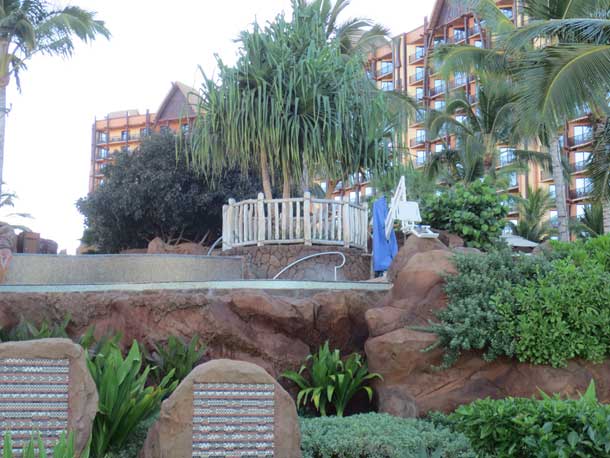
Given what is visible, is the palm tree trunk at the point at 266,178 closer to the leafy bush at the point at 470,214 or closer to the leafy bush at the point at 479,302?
the leafy bush at the point at 470,214

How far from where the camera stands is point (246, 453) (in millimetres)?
6672

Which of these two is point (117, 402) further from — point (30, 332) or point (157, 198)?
point (157, 198)

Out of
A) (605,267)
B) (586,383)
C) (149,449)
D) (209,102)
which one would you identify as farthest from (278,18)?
(149,449)

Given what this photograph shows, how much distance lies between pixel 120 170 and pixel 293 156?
9418 millimetres

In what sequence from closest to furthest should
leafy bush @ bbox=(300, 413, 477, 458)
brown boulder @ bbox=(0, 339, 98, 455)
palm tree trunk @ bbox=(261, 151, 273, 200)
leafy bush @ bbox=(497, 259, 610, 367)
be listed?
1. brown boulder @ bbox=(0, 339, 98, 455)
2. leafy bush @ bbox=(300, 413, 477, 458)
3. leafy bush @ bbox=(497, 259, 610, 367)
4. palm tree trunk @ bbox=(261, 151, 273, 200)

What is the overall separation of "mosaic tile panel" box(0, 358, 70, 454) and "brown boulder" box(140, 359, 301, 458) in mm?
820

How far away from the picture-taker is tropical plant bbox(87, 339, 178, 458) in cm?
748

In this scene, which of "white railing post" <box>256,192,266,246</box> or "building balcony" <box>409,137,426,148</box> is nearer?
"white railing post" <box>256,192,266,246</box>

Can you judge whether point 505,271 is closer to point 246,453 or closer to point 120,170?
point 246,453

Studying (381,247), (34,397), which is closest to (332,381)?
(381,247)

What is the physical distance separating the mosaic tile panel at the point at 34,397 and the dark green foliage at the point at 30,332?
2.62 m

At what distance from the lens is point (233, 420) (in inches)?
264

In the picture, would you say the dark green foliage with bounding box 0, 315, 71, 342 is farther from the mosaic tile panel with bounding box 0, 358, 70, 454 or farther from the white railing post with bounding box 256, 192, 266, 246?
the white railing post with bounding box 256, 192, 266, 246

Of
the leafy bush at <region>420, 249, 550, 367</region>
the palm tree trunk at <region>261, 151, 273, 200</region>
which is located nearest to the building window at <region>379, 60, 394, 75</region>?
the palm tree trunk at <region>261, 151, 273, 200</region>
